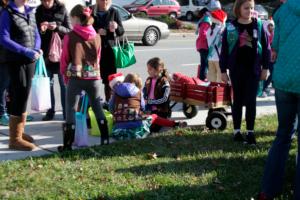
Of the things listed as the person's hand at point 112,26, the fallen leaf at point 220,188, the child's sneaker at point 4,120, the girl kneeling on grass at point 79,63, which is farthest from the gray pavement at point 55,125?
the fallen leaf at point 220,188

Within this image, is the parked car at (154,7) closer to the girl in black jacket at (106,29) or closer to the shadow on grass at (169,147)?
the girl in black jacket at (106,29)

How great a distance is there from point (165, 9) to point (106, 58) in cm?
3168

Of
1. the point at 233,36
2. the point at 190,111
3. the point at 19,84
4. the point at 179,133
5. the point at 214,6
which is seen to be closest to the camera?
the point at 19,84

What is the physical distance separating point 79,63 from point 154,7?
32.8m

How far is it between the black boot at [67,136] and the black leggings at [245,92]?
1.95 metres

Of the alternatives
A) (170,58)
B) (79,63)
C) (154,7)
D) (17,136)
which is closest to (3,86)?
(17,136)

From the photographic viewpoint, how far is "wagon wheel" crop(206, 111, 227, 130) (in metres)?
7.61

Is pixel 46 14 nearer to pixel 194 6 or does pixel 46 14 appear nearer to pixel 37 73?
pixel 37 73

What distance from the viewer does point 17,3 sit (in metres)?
6.37

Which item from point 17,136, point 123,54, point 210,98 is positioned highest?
point 123,54

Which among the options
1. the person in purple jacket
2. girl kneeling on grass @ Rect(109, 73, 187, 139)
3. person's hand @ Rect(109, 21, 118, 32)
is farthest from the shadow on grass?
person's hand @ Rect(109, 21, 118, 32)

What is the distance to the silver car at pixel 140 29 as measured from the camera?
21172 millimetres

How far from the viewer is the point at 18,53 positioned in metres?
6.33

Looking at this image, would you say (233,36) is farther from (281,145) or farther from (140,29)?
(140,29)
